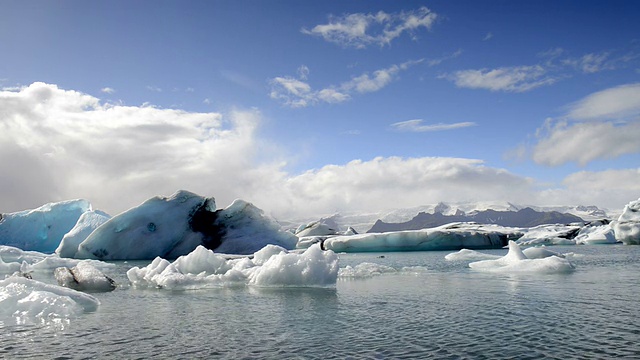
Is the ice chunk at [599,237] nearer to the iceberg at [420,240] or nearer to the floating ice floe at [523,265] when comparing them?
the iceberg at [420,240]

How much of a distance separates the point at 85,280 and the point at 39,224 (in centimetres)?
3442

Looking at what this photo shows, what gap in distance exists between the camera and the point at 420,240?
4716 cm

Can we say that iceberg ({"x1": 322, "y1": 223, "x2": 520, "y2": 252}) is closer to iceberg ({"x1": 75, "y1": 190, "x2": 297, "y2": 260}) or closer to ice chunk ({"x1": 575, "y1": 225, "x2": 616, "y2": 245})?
ice chunk ({"x1": 575, "y1": 225, "x2": 616, "y2": 245})

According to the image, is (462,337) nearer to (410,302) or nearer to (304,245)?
Answer: (410,302)

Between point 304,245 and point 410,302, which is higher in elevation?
point 304,245

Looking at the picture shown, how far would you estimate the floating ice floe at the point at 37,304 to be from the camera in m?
9.39

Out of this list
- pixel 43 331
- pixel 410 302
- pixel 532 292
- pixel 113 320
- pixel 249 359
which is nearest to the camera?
pixel 249 359

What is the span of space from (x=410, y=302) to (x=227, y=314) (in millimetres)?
4124

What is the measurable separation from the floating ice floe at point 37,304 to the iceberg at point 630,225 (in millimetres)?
49047

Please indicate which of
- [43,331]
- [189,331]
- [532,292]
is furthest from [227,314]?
[532,292]

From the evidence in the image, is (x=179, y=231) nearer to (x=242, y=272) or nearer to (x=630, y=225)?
(x=242, y=272)

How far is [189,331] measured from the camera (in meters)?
8.36

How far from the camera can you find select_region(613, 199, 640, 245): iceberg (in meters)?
45.6

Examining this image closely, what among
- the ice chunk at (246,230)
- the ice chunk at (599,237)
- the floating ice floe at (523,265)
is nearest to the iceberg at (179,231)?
the ice chunk at (246,230)
